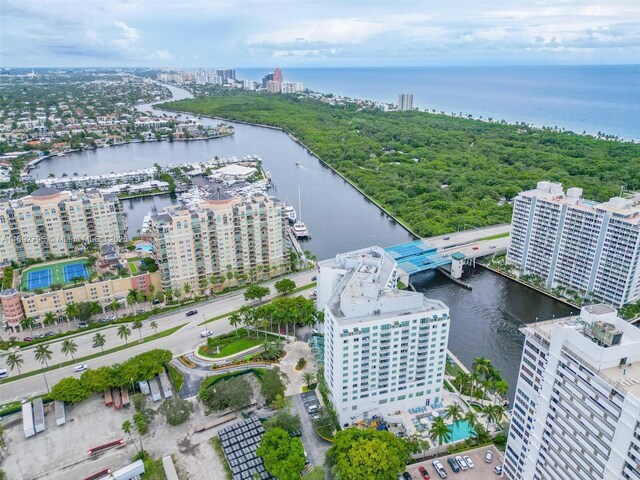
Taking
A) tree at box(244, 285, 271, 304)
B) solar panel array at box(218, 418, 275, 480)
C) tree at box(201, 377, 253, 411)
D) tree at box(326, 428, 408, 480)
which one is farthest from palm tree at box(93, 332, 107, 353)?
tree at box(326, 428, 408, 480)

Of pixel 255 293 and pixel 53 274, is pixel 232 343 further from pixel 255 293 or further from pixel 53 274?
pixel 53 274

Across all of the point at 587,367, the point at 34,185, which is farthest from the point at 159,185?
the point at 587,367

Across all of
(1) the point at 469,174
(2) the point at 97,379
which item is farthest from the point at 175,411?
(1) the point at 469,174

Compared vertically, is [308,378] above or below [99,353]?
above

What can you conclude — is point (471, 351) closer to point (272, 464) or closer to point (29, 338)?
point (272, 464)

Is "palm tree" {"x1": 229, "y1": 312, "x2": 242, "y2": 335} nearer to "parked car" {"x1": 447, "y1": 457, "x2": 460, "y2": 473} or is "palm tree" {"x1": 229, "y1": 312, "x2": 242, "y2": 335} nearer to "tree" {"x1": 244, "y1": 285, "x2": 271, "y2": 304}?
"tree" {"x1": 244, "y1": 285, "x2": 271, "y2": 304}
